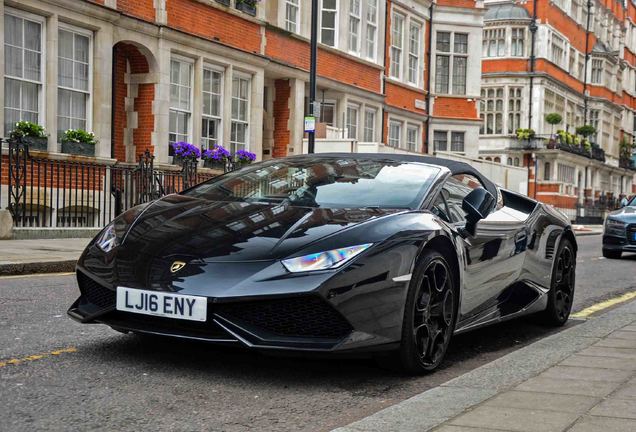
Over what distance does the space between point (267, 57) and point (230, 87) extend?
193 centimetres

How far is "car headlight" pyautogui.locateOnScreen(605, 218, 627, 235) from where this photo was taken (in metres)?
16.6

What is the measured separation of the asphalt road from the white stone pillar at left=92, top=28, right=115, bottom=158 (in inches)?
449

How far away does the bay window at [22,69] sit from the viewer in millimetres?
15188

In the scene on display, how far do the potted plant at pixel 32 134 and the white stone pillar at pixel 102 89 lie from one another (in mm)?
1579

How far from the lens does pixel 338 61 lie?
2655cm

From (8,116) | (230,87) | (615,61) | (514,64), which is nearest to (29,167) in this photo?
(8,116)

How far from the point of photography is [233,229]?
466 centimetres

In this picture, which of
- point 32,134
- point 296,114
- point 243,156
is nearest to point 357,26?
point 296,114

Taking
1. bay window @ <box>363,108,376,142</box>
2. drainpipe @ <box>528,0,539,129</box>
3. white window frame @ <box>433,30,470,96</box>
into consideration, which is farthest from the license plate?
drainpipe @ <box>528,0,539,129</box>

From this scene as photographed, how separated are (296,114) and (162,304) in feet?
67.4

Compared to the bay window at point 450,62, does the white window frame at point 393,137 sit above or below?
below

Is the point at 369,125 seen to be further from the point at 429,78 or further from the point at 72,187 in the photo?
the point at 72,187

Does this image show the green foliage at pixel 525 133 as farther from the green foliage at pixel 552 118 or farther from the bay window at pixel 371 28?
the bay window at pixel 371 28

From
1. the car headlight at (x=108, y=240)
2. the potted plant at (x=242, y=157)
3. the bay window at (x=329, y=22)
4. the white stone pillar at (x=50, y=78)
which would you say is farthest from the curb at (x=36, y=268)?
the bay window at (x=329, y=22)
